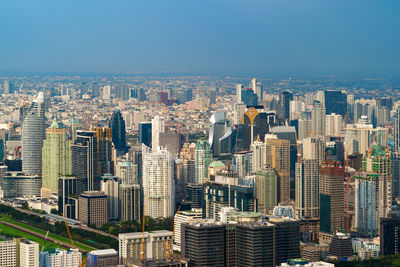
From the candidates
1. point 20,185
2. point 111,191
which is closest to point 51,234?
point 111,191

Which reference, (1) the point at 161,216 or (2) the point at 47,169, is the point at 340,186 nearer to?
(1) the point at 161,216

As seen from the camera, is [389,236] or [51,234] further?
[51,234]

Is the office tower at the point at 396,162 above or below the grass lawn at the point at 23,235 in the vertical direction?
above

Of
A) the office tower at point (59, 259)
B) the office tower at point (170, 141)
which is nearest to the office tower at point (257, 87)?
the office tower at point (170, 141)

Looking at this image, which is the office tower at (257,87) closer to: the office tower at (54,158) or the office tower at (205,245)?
the office tower at (54,158)

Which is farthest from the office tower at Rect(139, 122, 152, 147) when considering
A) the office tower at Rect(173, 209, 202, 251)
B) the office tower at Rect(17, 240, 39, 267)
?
the office tower at Rect(17, 240, 39, 267)

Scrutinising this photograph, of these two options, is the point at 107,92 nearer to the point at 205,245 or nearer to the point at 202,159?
the point at 202,159

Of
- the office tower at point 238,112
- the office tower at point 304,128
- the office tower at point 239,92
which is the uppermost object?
the office tower at point 239,92
